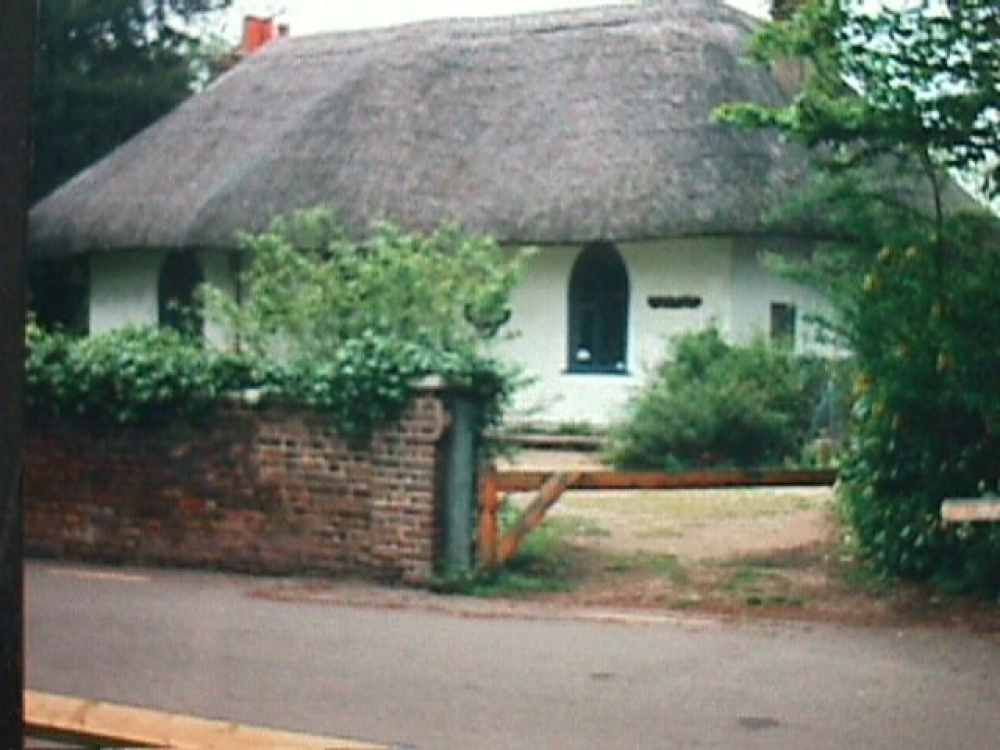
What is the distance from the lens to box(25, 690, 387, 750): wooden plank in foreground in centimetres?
627

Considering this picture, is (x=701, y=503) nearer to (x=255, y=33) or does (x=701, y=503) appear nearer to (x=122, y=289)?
(x=122, y=289)

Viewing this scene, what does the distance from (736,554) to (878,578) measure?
157 cm

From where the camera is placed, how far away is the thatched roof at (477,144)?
24297 mm

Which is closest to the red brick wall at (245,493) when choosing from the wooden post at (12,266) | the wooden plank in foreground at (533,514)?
the wooden plank in foreground at (533,514)

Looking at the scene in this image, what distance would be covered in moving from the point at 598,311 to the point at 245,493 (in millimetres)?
13058

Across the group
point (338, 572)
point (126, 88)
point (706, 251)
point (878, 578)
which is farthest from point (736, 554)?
point (126, 88)

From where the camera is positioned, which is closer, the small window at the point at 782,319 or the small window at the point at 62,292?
the small window at the point at 782,319

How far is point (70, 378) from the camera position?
14164 millimetres

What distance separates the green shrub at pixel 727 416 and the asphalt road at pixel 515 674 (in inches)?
360

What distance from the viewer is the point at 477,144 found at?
2659cm

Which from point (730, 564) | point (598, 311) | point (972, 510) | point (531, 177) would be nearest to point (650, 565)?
point (730, 564)

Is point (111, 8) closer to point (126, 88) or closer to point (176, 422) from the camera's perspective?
point (126, 88)

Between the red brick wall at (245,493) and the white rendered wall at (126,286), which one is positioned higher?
the white rendered wall at (126,286)

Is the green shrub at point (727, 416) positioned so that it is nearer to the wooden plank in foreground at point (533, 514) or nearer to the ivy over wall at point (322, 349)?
the ivy over wall at point (322, 349)
